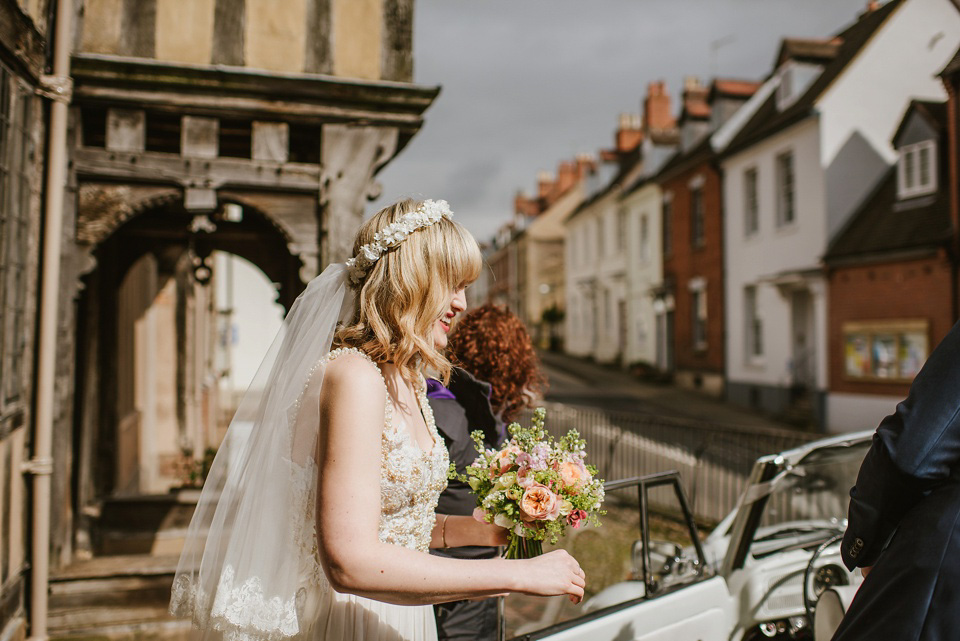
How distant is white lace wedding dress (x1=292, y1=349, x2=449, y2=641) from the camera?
2.16 meters

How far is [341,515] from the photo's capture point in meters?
1.78

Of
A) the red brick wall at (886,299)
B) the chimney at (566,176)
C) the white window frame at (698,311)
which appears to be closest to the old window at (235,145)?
the red brick wall at (886,299)

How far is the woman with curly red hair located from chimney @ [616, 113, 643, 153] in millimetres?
35327

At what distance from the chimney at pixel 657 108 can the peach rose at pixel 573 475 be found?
32.5 meters

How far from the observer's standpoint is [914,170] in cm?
1606

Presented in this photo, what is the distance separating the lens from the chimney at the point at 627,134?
3756cm

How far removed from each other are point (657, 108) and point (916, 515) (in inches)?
1312

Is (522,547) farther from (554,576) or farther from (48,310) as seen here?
(48,310)

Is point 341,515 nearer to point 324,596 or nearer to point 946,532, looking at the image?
point 324,596

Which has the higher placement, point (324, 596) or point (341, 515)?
point (341, 515)

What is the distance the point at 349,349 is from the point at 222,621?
932 millimetres

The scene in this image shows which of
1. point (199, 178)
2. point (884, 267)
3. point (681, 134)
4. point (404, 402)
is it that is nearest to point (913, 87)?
point (884, 267)

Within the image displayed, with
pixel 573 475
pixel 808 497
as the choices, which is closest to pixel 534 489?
pixel 573 475

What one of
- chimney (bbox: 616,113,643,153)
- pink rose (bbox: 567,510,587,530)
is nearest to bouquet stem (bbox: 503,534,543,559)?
pink rose (bbox: 567,510,587,530)
